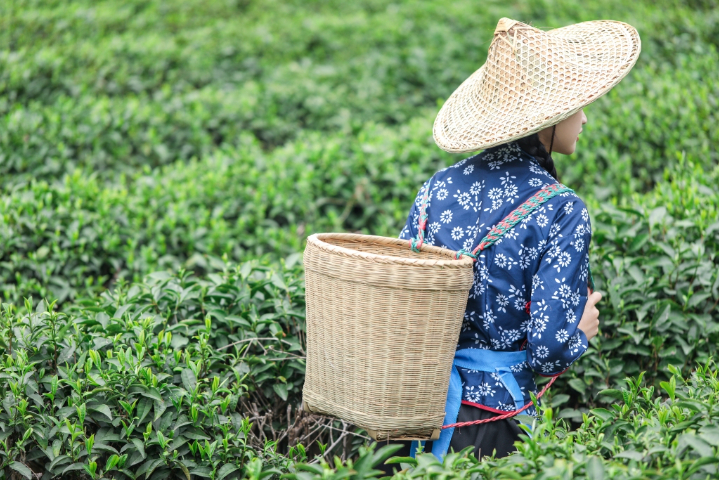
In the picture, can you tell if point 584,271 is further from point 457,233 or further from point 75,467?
point 75,467

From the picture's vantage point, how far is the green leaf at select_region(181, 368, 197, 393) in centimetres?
221

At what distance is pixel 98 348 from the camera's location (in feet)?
7.74

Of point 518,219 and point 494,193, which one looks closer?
point 518,219

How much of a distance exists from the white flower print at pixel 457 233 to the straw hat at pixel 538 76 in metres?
0.25

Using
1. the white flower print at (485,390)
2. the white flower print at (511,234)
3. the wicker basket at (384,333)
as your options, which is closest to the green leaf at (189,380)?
the wicker basket at (384,333)

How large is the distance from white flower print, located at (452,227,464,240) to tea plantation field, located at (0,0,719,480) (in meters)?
0.65

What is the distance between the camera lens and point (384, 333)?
180 cm

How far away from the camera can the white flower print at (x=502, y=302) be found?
1973 mm

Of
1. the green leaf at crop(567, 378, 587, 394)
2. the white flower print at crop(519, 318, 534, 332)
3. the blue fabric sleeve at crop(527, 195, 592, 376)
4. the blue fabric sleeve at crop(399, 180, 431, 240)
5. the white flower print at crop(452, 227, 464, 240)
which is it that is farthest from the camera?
the green leaf at crop(567, 378, 587, 394)

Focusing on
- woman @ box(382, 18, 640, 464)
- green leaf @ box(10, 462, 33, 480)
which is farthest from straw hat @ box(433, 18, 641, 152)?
green leaf @ box(10, 462, 33, 480)

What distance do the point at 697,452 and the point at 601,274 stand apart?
138cm

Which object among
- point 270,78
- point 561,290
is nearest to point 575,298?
point 561,290

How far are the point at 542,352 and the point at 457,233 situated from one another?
45 cm

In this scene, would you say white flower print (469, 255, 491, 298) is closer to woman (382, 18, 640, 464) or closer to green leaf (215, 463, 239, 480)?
woman (382, 18, 640, 464)
